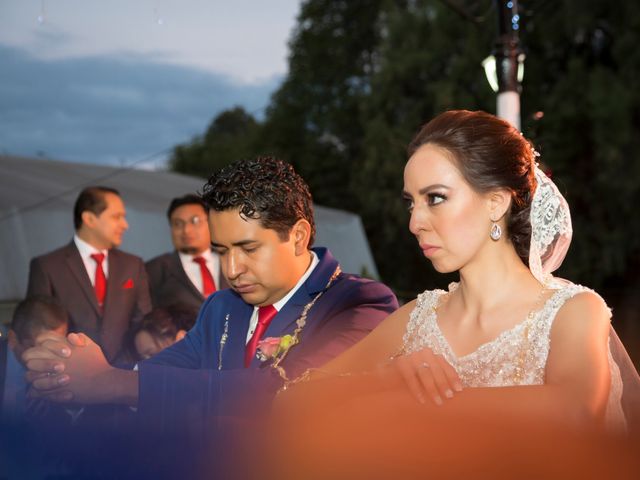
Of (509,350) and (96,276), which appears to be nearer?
(509,350)

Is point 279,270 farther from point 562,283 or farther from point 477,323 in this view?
point 562,283

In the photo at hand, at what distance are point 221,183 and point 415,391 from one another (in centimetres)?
103

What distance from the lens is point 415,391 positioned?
72.0 inches

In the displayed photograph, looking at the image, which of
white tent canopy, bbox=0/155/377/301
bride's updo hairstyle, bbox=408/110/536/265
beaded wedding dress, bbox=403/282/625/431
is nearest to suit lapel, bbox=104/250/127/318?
white tent canopy, bbox=0/155/377/301

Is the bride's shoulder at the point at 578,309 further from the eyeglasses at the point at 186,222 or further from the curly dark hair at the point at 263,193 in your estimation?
the eyeglasses at the point at 186,222

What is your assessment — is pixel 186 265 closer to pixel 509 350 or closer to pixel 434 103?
pixel 509 350

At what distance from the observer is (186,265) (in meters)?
6.37

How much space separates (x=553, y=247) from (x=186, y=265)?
4.40 m

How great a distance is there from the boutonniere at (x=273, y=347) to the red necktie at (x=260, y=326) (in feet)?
0.29

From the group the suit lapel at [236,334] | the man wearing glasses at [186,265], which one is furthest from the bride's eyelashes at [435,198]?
the man wearing glasses at [186,265]

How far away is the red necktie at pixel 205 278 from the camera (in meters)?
6.30

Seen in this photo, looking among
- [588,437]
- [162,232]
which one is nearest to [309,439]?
[588,437]

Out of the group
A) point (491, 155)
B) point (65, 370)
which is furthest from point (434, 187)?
point (65, 370)

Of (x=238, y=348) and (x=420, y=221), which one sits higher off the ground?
(x=420, y=221)
